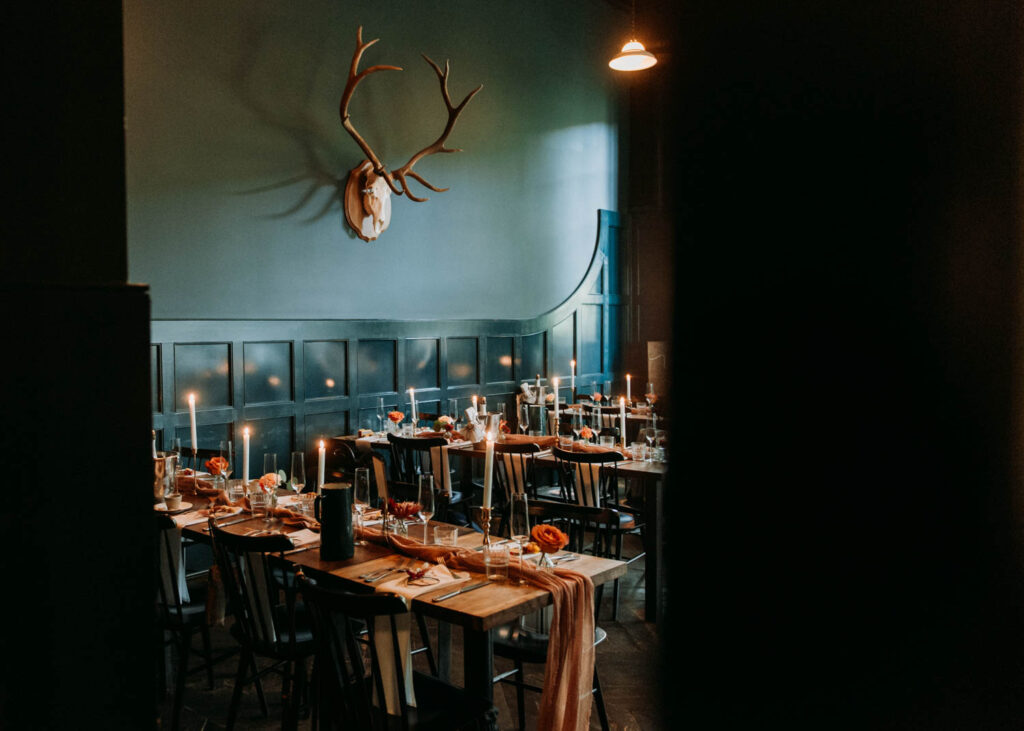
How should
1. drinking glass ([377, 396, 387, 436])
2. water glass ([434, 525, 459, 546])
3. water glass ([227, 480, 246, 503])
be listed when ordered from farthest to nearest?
drinking glass ([377, 396, 387, 436]) → water glass ([227, 480, 246, 503]) → water glass ([434, 525, 459, 546])

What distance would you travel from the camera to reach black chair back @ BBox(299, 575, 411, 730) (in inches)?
90.9

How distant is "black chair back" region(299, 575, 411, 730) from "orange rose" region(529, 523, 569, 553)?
1.97 feet

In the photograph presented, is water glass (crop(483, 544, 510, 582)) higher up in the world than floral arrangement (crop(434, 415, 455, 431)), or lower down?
lower down

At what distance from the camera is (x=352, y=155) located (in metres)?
6.86

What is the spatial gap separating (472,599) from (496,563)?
1.04 feet

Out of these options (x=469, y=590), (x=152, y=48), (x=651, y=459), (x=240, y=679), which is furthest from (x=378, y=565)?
(x=152, y=48)

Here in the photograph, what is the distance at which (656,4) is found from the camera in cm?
37

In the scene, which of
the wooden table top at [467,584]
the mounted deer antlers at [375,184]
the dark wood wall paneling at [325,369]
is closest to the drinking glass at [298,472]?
the wooden table top at [467,584]

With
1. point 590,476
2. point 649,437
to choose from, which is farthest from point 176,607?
point 649,437

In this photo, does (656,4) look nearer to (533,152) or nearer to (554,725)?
(554,725)

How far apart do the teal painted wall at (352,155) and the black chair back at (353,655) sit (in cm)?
290

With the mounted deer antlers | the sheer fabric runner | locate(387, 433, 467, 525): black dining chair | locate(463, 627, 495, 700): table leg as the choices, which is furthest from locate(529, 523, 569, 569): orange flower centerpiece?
the mounted deer antlers

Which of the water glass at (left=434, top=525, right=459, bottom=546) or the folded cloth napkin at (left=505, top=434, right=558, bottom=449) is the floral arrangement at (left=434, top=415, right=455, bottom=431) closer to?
the folded cloth napkin at (left=505, top=434, right=558, bottom=449)

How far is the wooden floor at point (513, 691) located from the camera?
11.4ft
